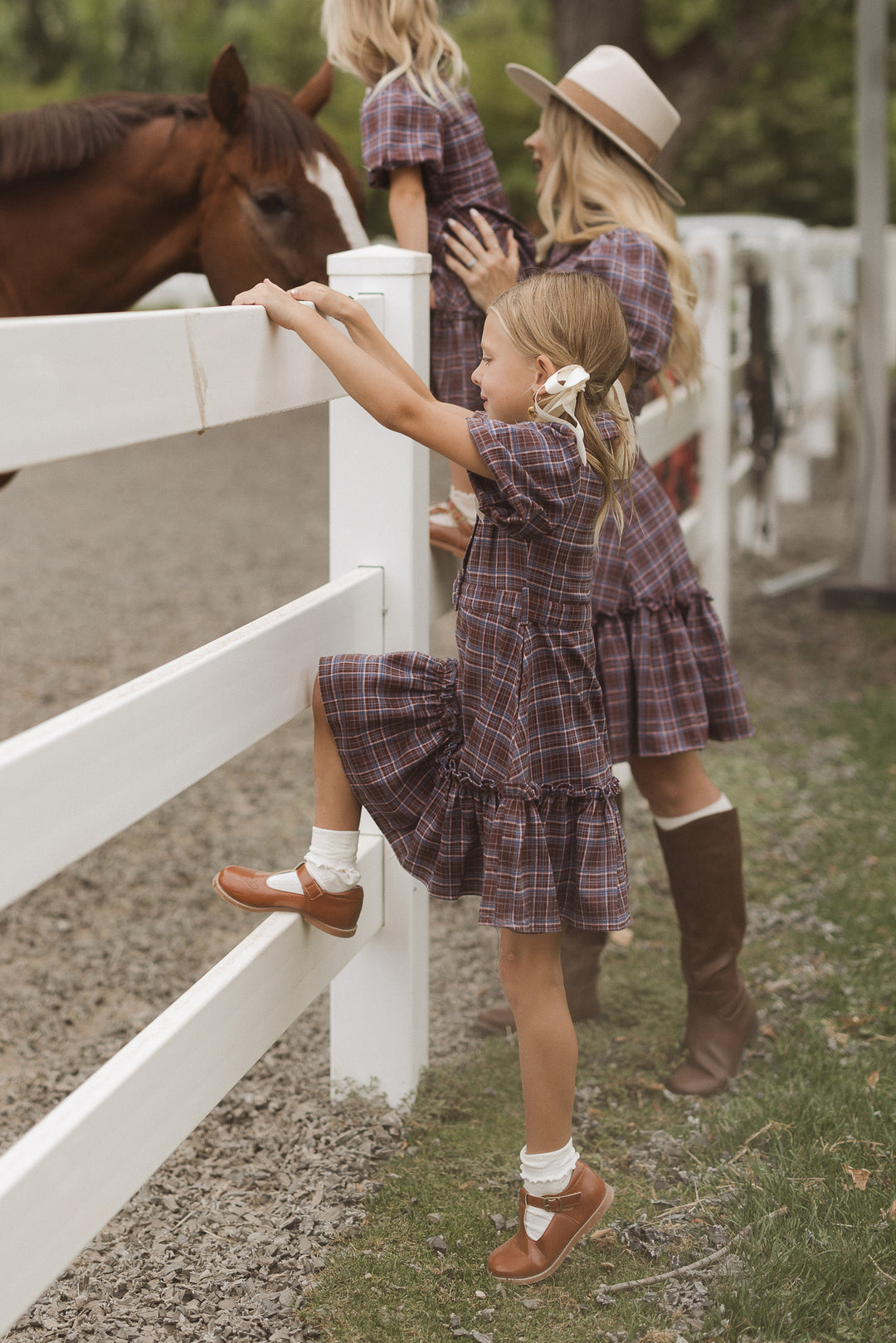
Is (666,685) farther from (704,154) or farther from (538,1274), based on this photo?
(704,154)

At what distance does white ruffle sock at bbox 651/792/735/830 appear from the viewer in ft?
8.22

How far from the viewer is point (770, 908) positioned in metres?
3.35

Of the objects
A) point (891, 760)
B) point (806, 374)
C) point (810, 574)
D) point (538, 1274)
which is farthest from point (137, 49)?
point (538, 1274)

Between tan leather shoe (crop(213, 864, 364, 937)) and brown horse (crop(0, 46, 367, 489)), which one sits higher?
brown horse (crop(0, 46, 367, 489))

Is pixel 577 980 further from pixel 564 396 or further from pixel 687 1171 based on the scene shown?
pixel 564 396

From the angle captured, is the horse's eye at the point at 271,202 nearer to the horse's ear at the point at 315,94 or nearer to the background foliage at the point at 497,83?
the horse's ear at the point at 315,94

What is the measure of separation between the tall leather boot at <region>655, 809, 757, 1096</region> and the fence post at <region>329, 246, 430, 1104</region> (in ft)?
1.71

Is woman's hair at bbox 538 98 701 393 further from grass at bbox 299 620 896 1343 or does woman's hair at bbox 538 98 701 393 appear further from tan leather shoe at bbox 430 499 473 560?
grass at bbox 299 620 896 1343

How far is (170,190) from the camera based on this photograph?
3.38m

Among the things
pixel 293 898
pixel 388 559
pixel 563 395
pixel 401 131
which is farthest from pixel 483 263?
pixel 293 898

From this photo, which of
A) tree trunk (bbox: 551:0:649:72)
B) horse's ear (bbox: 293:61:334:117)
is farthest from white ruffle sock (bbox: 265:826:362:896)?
tree trunk (bbox: 551:0:649:72)

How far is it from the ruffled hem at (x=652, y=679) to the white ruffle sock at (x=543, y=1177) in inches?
27.1

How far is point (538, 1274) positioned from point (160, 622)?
4328mm

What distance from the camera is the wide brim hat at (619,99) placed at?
8.04ft
